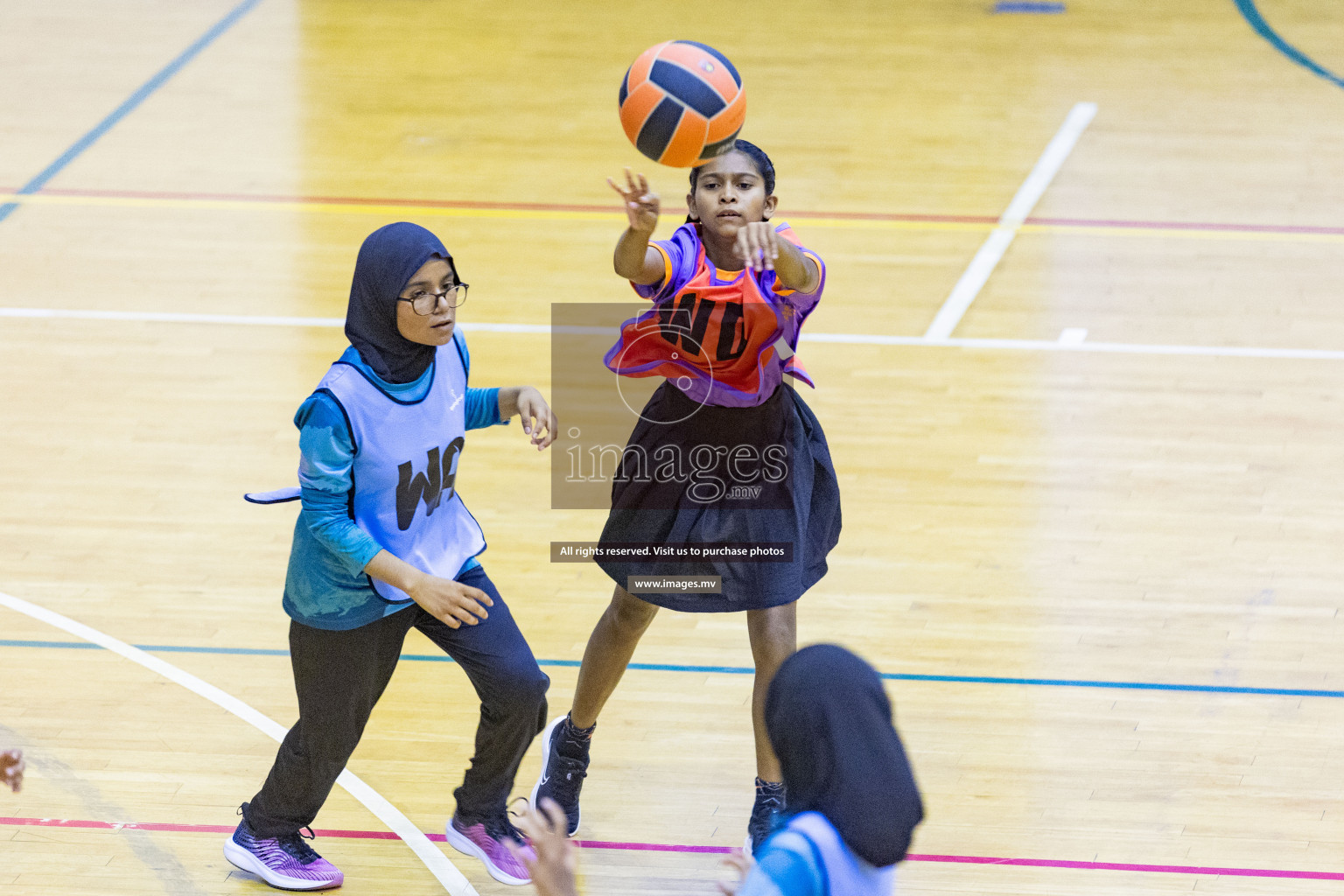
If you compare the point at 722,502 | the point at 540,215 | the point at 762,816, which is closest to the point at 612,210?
the point at 540,215

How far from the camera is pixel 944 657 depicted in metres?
4.93

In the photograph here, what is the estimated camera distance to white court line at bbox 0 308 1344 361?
697cm

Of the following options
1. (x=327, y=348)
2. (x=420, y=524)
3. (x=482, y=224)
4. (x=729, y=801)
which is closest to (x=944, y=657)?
(x=729, y=801)

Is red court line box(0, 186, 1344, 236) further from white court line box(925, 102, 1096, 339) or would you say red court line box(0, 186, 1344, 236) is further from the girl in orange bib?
the girl in orange bib

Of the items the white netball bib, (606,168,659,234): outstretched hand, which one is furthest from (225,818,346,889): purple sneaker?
(606,168,659,234): outstretched hand

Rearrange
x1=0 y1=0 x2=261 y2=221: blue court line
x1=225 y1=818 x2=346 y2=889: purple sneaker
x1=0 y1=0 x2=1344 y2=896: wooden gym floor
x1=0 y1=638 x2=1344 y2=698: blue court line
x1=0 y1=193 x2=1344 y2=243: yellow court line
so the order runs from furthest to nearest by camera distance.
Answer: x1=0 y1=0 x2=261 y2=221: blue court line < x1=0 y1=193 x2=1344 y2=243: yellow court line < x1=0 y1=638 x2=1344 y2=698: blue court line < x1=0 y1=0 x2=1344 y2=896: wooden gym floor < x1=225 y1=818 x2=346 y2=889: purple sneaker

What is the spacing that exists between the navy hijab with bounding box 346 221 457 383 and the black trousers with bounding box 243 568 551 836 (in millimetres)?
587

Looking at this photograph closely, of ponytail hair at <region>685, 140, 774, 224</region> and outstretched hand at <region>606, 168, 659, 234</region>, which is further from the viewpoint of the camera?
ponytail hair at <region>685, 140, 774, 224</region>

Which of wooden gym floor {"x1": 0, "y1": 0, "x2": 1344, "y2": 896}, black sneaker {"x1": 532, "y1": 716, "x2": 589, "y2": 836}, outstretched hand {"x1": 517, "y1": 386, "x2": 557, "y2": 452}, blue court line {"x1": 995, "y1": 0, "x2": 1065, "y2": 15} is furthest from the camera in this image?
blue court line {"x1": 995, "y1": 0, "x2": 1065, "y2": 15}

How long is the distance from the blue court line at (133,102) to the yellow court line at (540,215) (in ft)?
0.65

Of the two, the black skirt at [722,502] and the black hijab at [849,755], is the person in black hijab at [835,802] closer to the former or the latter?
the black hijab at [849,755]

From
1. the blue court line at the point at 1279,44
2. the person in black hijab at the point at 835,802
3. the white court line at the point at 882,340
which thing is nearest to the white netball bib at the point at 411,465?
the person in black hijab at the point at 835,802

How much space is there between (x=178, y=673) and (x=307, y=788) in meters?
1.26

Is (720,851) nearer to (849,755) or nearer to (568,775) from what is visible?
(568,775)
